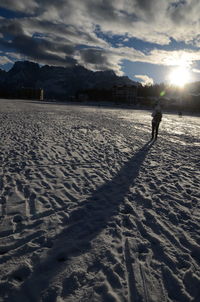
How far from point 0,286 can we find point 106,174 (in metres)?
5.08

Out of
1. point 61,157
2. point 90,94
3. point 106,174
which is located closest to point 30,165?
point 61,157

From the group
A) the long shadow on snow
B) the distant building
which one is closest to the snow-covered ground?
the long shadow on snow

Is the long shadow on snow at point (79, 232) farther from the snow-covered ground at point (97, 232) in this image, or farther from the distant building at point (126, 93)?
the distant building at point (126, 93)


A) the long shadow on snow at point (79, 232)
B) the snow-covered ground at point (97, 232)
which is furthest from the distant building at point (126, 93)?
the long shadow on snow at point (79, 232)

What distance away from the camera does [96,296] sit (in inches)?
109

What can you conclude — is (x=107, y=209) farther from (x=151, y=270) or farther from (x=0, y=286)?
(x=0, y=286)

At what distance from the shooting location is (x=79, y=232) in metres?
4.10

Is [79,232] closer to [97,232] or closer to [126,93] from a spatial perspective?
[97,232]

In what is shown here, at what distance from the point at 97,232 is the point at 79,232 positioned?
1.26 feet

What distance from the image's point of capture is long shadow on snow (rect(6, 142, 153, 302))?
2.88 m

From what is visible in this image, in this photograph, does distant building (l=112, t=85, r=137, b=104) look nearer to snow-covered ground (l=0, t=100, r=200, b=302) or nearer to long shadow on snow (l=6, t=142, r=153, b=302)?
snow-covered ground (l=0, t=100, r=200, b=302)

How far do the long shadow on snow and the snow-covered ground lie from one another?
15 mm

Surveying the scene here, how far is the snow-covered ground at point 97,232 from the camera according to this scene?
2.92 metres

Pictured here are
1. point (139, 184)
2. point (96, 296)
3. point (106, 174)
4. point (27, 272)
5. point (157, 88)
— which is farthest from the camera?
point (157, 88)
